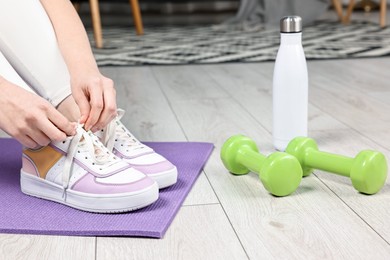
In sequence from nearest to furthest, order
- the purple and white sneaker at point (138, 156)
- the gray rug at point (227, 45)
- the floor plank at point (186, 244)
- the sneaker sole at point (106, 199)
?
the floor plank at point (186, 244)
the sneaker sole at point (106, 199)
the purple and white sneaker at point (138, 156)
the gray rug at point (227, 45)

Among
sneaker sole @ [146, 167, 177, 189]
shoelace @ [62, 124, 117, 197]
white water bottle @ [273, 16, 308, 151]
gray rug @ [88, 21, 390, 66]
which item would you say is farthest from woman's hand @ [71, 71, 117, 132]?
gray rug @ [88, 21, 390, 66]

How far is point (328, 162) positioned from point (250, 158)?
0.43ft

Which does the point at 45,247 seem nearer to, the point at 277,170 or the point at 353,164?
the point at 277,170

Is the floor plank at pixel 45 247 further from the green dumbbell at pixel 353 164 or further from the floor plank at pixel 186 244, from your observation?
the green dumbbell at pixel 353 164

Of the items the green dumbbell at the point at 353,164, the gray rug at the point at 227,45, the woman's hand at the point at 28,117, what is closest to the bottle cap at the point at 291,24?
the green dumbbell at the point at 353,164

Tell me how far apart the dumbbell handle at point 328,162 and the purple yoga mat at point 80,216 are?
21 cm

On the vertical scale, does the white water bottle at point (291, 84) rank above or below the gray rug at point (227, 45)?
above

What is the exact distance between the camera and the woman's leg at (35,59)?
1.05 m

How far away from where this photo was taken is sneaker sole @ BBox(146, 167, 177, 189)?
3.38 feet

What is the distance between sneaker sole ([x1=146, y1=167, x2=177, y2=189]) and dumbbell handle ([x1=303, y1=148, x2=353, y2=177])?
0.23 metres

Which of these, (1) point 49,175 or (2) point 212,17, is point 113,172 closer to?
(1) point 49,175

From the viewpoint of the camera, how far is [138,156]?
1.08m

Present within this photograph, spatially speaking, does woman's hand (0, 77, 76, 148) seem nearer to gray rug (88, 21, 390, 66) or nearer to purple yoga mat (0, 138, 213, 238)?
purple yoga mat (0, 138, 213, 238)

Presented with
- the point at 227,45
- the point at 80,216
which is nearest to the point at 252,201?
the point at 80,216
